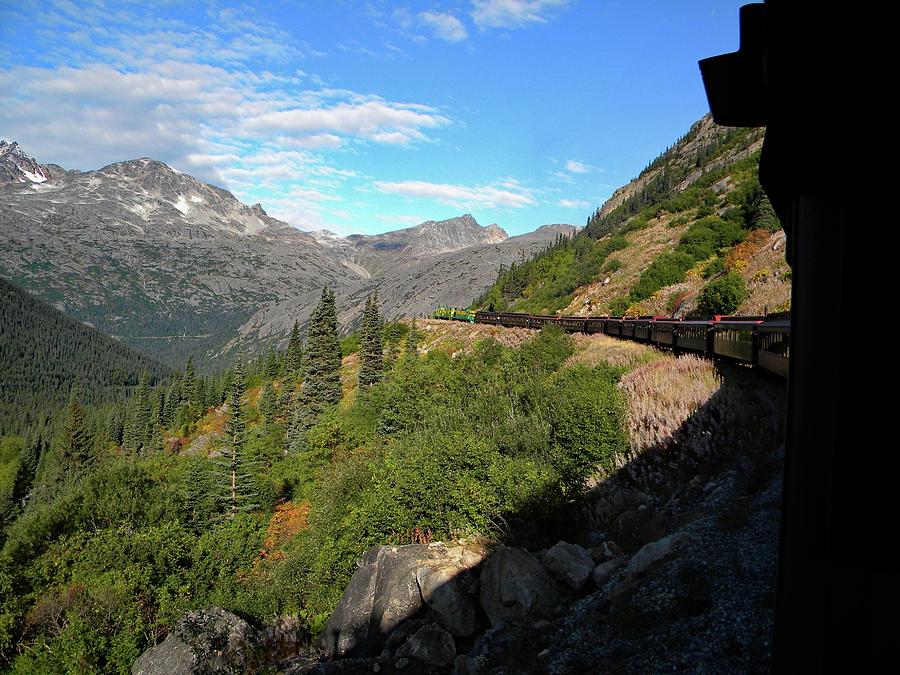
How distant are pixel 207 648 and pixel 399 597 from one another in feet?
23.8

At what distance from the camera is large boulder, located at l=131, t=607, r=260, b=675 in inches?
537

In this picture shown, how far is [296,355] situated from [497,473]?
7364 cm

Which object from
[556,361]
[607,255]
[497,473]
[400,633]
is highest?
[607,255]

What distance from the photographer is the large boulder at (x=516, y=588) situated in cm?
806

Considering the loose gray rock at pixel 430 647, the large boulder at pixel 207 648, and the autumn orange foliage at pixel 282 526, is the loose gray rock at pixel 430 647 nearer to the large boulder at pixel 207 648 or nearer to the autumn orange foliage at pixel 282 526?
the large boulder at pixel 207 648

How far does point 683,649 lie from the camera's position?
4887mm

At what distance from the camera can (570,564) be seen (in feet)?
27.3

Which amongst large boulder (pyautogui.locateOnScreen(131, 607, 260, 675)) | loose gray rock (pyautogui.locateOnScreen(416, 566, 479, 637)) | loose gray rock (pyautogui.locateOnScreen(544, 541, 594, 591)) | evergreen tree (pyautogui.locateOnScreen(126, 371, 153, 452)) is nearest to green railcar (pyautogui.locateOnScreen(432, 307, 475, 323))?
large boulder (pyautogui.locateOnScreen(131, 607, 260, 675))

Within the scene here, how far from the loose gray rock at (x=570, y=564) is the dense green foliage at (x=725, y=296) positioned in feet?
82.8

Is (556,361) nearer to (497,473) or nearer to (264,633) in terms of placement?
(497,473)

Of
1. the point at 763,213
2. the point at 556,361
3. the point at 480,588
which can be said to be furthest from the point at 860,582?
the point at 763,213

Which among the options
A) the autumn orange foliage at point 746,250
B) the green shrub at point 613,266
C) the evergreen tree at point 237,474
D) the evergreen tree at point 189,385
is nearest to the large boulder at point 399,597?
the evergreen tree at point 237,474

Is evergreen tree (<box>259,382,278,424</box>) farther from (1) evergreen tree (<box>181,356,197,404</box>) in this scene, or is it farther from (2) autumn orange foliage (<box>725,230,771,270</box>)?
(2) autumn orange foliage (<box>725,230,771,270</box>)

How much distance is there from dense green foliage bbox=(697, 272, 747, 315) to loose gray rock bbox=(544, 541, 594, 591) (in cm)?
2522
